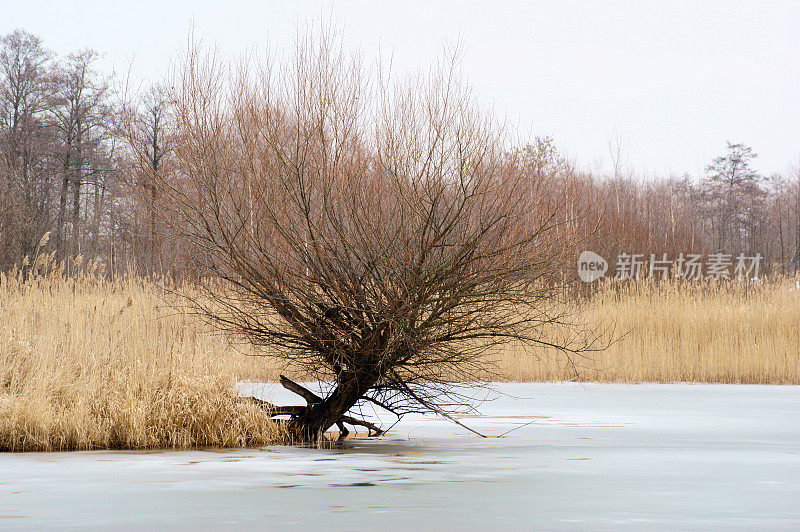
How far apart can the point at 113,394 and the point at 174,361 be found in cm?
67

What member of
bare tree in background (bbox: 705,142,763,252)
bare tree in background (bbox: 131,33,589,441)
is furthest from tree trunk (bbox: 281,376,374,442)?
bare tree in background (bbox: 705,142,763,252)

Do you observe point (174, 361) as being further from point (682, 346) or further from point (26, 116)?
point (26, 116)

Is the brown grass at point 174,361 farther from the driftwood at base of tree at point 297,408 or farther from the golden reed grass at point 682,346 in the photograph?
the driftwood at base of tree at point 297,408

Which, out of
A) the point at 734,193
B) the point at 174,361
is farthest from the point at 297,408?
the point at 734,193

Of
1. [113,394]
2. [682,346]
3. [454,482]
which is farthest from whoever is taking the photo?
[682,346]

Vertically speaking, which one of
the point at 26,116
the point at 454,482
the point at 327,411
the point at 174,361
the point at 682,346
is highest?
the point at 26,116

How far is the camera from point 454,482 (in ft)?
20.4

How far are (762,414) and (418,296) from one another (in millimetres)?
4992

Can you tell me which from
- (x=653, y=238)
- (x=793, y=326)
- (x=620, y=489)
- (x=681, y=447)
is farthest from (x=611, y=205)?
(x=620, y=489)

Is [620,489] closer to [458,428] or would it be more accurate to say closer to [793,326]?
[458,428]

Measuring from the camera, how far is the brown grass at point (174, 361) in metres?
8.08

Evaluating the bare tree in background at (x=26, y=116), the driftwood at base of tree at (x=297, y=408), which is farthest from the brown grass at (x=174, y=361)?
the bare tree in background at (x=26, y=116)

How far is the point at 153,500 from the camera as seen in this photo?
218 inches

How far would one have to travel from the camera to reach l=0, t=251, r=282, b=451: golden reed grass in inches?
315
